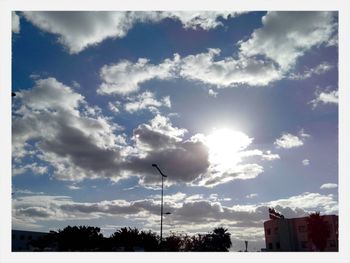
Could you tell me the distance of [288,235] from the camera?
247 feet

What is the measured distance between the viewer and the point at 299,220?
75062 millimetres

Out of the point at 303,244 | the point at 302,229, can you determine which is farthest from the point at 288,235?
the point at 303,244

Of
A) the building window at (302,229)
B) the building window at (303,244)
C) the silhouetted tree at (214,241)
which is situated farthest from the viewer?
the silhouetted tree at (214,241)

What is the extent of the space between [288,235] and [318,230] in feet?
22.3

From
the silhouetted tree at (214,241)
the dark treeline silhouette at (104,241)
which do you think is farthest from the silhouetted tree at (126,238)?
the silhouetted tree at (214,241)

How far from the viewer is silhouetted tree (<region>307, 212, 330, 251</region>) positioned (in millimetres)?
69613

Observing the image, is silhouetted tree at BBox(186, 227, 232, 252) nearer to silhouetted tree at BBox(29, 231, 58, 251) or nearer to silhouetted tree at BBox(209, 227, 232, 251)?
silhouetted tree at BBox(209, 227, 232, 251)

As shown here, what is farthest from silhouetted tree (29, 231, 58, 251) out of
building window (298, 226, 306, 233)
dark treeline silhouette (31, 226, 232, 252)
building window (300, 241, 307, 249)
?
building window (298, 226, 306, 233)

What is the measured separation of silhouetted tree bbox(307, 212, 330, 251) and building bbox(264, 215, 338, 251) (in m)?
0.96

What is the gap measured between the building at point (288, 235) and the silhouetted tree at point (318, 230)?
96 cm

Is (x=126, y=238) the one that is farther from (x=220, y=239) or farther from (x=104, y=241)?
(x=220, y=239)

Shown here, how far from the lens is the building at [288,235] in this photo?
73.0m

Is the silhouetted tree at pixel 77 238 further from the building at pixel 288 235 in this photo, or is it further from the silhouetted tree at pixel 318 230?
the silhouetted tree at pixel 318 230
